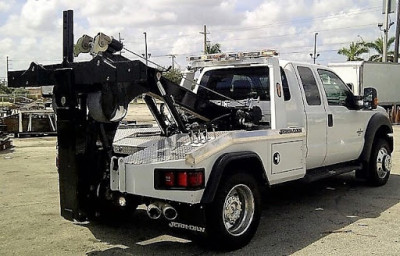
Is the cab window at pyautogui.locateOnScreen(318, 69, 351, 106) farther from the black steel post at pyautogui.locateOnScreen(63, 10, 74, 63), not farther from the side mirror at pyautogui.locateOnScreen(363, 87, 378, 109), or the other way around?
the black steel post at pyautogui.locateOnScreen(63, 10, 74, 63)

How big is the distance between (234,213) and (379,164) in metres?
4.34

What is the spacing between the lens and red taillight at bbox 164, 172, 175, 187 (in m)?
4.62

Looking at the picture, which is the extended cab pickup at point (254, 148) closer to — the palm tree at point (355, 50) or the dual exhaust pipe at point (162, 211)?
the dual exhaust pipe at point (162, 211)

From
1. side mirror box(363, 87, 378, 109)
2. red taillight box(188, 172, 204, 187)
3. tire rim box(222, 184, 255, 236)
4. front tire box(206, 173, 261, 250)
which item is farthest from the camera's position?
side mirror box(363, 87, 378, 109)

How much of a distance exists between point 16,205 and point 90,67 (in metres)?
3.56

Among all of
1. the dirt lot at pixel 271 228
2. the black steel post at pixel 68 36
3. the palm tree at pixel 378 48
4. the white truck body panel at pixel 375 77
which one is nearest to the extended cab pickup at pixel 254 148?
the dirt lot at pixel 271 228

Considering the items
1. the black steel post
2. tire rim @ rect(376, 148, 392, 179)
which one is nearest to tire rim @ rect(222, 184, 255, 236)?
the black steel post

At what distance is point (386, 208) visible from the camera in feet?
23.1

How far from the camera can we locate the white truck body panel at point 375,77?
2416 centimetres

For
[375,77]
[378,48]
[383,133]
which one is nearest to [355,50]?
[378,48]

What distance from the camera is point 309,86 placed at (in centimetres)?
695

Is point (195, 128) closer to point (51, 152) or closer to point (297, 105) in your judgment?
point (297, 105)

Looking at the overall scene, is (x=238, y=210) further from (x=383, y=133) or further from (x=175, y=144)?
(x=383, y=133)

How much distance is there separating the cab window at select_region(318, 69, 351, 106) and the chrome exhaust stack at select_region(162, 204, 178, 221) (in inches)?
139
